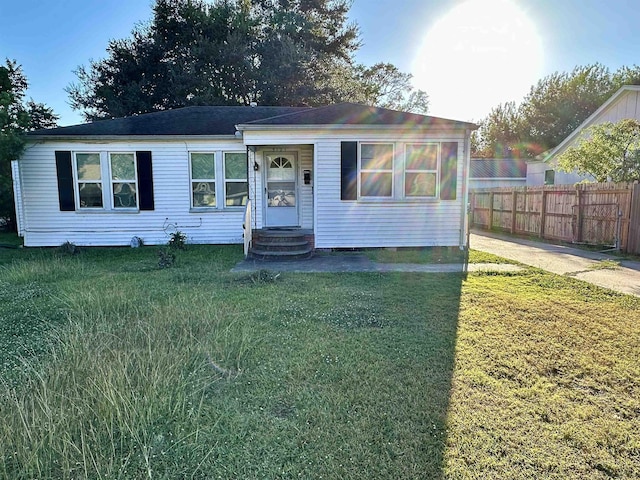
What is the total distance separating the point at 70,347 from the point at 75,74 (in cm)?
2182

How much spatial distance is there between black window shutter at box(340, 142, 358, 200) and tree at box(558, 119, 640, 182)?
7.81m

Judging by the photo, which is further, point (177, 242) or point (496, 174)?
point (496, 174)

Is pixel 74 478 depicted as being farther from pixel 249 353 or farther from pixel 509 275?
pixel 509 275

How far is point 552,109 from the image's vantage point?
33156 mm

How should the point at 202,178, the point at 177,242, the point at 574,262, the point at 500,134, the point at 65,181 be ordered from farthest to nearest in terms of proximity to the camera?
the point at 500,134 < the point at 202,178 < the point at 65,181 < the point at 177,242 < the point at 574,262

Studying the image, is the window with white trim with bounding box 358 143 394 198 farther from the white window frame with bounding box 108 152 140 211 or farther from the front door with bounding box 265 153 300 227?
the white window frame with bounding box 108 152 140 211

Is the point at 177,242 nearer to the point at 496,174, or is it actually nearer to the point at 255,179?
the point at 255,179

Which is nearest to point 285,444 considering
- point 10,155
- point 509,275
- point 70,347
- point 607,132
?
point 70,347

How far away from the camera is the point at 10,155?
905 centimetres

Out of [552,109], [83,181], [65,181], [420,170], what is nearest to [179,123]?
[83,181]

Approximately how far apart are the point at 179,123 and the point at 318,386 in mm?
9783

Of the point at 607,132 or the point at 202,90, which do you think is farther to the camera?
the point at 202,90

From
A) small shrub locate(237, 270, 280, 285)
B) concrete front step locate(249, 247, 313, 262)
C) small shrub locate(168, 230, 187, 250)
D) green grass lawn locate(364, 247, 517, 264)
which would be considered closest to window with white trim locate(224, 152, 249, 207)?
small shrub locate(168, 230, 187, 250)

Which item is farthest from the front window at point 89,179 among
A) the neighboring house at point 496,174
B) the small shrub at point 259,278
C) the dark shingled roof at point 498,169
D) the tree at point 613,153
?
the dark shingled roof at point 498,169
